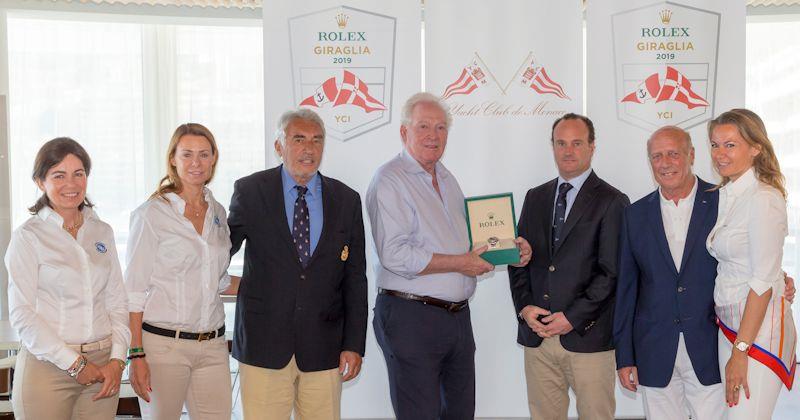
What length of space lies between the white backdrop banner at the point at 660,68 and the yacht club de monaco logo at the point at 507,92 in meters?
0.26

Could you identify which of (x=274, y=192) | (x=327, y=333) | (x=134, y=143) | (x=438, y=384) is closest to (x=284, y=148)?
(x=274, y=192)

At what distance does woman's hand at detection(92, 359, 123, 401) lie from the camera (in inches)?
106

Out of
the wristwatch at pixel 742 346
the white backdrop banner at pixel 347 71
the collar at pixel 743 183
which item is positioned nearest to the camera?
the wristwatch at pixel 742 346

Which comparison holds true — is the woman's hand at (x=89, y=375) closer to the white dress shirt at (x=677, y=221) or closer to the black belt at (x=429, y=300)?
the black belt at (x=429, y=300)

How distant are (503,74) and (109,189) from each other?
4420 millimetres

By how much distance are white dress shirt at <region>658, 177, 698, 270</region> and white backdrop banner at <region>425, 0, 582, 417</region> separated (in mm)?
1415

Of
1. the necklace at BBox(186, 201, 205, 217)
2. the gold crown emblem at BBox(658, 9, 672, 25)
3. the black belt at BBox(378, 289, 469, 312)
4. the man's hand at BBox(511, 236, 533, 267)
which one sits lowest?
the black belt at BBox(378, 289, 469, 312)

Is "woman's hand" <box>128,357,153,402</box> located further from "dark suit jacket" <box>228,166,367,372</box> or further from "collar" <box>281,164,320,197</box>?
"collar" <box>281,164,320,197</box>

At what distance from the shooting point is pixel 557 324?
3332mm

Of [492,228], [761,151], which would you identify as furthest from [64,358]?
[761,151]

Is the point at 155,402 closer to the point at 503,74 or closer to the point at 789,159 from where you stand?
the point at 503,74

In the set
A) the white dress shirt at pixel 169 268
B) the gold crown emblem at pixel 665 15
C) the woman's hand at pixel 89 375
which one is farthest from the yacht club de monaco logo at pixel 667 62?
the woman's hand at pixel 89 375

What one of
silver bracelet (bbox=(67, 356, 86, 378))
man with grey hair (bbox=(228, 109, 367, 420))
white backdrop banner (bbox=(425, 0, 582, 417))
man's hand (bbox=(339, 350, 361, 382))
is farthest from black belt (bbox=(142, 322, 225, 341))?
white backdrop banner (bbox=(425, 0, 582, 417))

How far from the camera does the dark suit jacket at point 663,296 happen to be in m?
2.90
